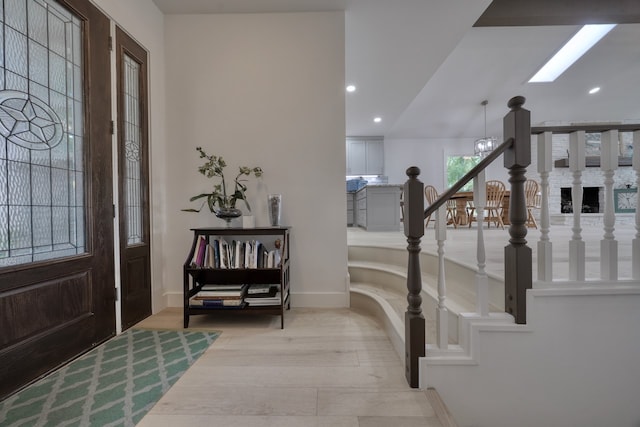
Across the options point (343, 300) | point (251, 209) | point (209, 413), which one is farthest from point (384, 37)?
point (209, 413)

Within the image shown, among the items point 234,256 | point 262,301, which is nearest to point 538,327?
point 262,301

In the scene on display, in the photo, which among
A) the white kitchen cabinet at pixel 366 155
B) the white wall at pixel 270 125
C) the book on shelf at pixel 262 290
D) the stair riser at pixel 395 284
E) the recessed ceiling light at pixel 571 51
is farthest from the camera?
the white kitchen cabinet at pixel 366 155

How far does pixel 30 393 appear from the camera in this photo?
144cm

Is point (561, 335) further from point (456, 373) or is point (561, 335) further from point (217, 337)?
point (217, 337)

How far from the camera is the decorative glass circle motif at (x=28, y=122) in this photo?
4.84 feet

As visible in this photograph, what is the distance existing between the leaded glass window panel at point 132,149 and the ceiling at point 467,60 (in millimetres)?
795

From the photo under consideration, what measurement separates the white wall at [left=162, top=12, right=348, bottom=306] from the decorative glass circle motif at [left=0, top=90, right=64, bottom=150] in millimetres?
1002

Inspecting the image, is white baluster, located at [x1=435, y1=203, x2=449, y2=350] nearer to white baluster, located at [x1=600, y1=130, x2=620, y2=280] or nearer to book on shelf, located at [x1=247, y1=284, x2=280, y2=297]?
white baluster, located at [x1=600, y1=130, x2=620, y2=280]

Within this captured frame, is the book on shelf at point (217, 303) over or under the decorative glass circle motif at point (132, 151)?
under

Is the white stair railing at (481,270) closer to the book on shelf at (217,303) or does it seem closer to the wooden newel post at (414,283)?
the wooden newel post at (414,283)

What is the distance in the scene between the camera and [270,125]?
8.68ft

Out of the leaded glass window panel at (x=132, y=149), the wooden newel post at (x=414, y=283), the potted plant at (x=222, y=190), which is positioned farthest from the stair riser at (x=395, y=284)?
the leaded glass window panel at (x=132, y=149)

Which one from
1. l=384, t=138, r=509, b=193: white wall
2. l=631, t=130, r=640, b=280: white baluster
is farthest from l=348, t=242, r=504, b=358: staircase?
l=384, t=138, r=509, b=193: white wall

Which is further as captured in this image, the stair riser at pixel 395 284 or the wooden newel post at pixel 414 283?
the stair riser at pixel 395 284
